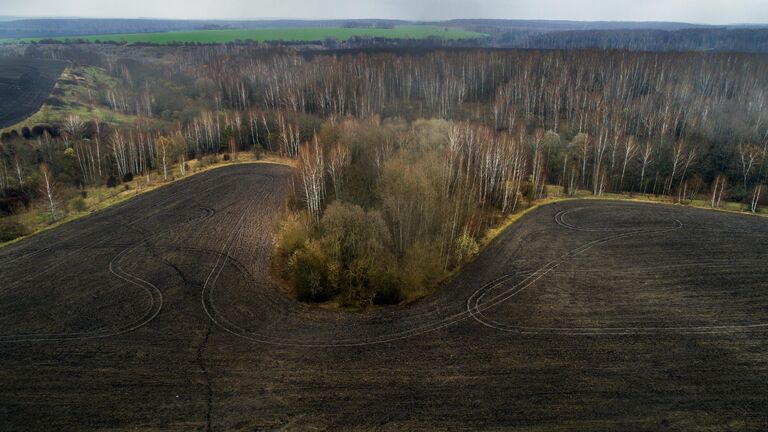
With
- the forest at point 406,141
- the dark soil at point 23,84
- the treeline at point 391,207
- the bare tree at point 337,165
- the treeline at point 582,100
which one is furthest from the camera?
the dark soil at point 23,84

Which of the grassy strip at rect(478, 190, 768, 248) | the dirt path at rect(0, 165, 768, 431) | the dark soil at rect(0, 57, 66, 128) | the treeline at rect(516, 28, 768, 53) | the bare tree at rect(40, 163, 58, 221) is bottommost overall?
the dirt path at rect(0, 165, 768, 431)

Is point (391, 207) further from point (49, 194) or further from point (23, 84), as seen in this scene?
point (23, 84)

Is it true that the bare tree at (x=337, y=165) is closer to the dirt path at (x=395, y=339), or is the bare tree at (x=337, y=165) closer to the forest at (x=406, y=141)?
the forest at (x=406, y=141)

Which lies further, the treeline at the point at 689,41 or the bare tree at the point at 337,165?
the treeline at the point at 689,41

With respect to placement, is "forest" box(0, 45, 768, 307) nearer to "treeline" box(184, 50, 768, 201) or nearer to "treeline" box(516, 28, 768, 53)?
"treeline" box(184, 50, 768, 201)

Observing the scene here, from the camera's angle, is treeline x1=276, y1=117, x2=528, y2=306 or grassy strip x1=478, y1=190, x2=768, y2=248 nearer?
treeline x1=276, y1=117, x2=528, y2=306

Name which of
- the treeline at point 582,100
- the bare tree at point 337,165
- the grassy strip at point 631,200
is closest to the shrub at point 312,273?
the bare tree at point 337,165

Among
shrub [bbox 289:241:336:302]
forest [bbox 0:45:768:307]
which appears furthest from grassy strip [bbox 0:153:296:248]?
shrub [bbox 289:241:336:302]
